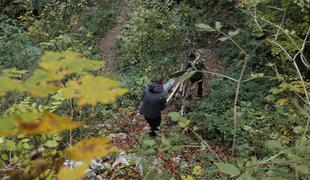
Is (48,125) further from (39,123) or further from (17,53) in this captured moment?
(17,53)

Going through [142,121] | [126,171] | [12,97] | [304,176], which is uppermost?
[304,176]

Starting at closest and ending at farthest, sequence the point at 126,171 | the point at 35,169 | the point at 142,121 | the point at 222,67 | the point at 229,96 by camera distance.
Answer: the point at 35,169, the point at 126,171, the point at 142,121, the point at 229,96, the point at 222,67

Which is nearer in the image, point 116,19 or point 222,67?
point 222,67

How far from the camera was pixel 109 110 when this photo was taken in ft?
35.6

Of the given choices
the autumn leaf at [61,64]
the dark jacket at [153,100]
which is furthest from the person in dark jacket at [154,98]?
the autumn leaf at [61,64]

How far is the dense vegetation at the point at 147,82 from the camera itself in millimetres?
1254

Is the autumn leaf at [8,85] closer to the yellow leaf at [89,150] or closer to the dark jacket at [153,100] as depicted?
the yellow leaf at [89,150]

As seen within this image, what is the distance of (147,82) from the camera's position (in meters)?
12.2

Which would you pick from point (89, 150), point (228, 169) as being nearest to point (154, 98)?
point (228, 169)

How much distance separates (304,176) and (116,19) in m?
Answer: 16.6

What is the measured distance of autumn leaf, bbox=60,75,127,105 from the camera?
44.8 inches

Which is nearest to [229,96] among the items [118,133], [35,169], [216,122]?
[216,122]

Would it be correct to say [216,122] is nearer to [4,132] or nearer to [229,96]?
[229,96]

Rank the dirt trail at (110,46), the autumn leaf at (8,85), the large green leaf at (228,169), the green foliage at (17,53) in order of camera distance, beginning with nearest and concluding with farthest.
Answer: the autumn leaf at (8,85) < the large green leaf at (228,169) < the green foliage at (17,53) < the dirt trail at (110,46)
